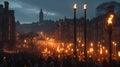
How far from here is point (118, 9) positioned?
110m

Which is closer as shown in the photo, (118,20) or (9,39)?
(9,39)

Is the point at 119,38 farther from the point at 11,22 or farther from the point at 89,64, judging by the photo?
the point at 89,64

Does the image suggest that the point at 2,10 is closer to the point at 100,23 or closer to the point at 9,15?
the point at 9,15

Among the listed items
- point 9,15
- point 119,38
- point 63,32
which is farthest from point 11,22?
point 63,32

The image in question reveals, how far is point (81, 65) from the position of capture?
3216 centimetres

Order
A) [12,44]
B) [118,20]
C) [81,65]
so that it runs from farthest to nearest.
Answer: [118,20]
[12,44]
[81,65]

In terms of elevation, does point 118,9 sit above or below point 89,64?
above

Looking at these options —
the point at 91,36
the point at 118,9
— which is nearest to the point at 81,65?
the point at 118,9

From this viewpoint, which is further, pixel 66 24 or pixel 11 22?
pixel 66 24

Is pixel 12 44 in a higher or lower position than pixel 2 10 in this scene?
lower

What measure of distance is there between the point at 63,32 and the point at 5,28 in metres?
71.4

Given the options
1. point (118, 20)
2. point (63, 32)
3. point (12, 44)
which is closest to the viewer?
point (12, 44)

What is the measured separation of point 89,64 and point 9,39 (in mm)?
67226

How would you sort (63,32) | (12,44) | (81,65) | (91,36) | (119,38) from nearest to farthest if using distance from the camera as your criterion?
(81,65)
(12,44)
(119,38)
(91,36)
(63,32)
